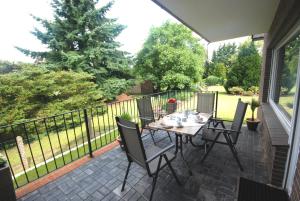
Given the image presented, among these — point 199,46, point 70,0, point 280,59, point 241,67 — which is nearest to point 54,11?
point 70,0

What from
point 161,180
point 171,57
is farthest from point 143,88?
point 161,180

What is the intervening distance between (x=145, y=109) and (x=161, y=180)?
5.55 feet

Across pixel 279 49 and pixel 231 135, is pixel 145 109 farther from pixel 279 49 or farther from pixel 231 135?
pixel 279 49

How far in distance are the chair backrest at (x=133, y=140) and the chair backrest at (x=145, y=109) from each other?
1.49 m

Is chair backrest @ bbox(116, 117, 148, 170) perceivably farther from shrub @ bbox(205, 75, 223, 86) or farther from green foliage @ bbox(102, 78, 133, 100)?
shrub @ bbox(205, 75, 223, 86)

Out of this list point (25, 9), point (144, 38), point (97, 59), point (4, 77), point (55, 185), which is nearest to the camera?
point (55, 185)

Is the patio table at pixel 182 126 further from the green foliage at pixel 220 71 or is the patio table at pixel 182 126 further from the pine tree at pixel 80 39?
the green foliage at pixel 220 71

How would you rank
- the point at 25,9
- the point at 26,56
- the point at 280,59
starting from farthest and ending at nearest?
the point at 26,56 → the point at 25,9 → the point at 280,59

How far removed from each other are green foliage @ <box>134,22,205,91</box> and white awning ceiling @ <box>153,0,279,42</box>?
6.46 meters

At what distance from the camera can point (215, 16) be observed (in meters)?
2.79

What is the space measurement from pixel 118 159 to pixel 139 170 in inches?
21.7

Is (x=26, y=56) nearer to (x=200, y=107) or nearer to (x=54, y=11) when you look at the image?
(x=54, y=11)

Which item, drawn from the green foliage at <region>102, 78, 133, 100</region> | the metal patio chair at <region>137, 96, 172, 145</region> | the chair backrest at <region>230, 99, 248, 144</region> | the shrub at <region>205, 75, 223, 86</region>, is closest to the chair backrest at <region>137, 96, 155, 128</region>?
the metal patio chair at <region>137, 96, 172, 145</region>

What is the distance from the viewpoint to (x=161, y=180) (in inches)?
91.6
